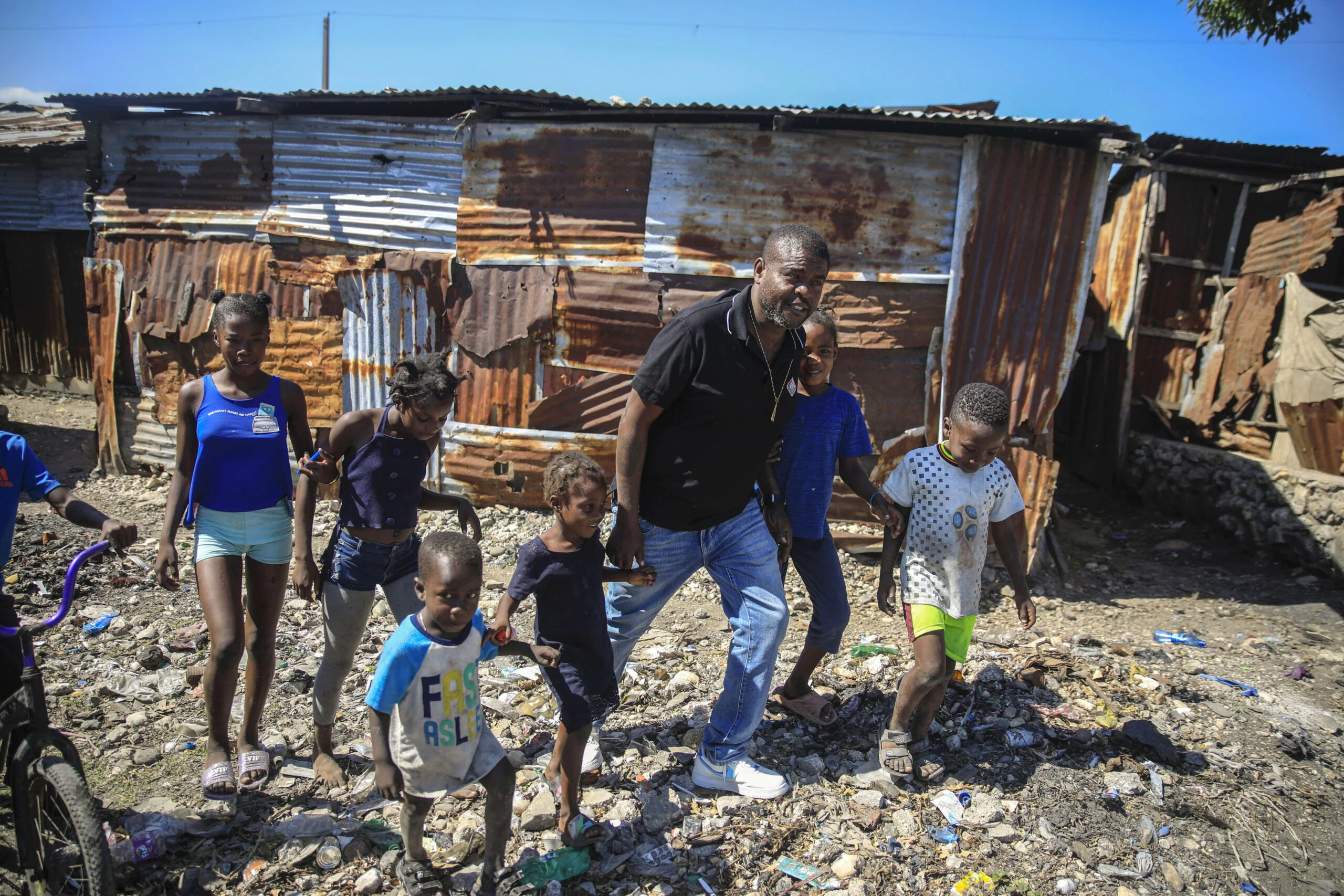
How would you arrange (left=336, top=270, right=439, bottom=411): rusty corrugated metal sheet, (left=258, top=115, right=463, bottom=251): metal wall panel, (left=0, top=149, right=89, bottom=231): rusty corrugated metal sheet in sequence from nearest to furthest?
(left=258, top=115, right=463, bottom=251): metal wall panel → (left=336, top=270, right=439, bottom=411): rusty corrugated metal sheet → (left=0, top=149, right=89, bottom=231): rusty corrugated metal sheet

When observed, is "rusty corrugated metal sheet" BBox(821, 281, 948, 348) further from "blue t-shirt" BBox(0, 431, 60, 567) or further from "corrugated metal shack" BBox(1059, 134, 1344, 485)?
"blue t-shirt" BBox(0, 431, 60, 567)

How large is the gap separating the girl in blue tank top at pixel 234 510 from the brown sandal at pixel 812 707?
233cm

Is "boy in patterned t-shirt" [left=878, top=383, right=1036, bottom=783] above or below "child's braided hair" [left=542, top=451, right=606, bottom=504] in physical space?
below

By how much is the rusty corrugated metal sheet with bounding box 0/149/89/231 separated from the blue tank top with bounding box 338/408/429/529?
10815 mm

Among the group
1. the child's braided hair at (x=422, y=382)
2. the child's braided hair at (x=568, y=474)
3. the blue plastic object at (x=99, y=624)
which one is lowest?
the blue plastic object at (x=99, y=624)

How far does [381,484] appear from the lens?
2990 mm

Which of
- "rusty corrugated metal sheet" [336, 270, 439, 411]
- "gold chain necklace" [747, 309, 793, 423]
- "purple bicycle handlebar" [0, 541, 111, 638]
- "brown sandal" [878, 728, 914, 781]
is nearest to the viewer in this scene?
"purple bicycle handlebar" [0, 541, 111, 638]

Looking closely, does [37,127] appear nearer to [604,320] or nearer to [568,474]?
[604,320]

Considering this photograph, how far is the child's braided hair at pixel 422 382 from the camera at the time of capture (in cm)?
288

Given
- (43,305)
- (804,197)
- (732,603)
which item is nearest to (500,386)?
(804,197)

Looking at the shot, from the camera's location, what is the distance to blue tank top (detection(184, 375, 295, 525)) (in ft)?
9.79

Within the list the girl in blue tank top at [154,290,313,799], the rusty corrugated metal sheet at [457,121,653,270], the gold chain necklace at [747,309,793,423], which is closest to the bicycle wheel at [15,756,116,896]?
the girl in blue tank top at [154,290,313,799]

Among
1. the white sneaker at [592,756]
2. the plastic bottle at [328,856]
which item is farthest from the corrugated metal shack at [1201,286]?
the plastic bottle at [328,856]

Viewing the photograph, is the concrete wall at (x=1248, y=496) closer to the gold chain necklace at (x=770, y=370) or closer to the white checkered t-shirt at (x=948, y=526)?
the white checkered t-shirt at (x=948, y=526)
